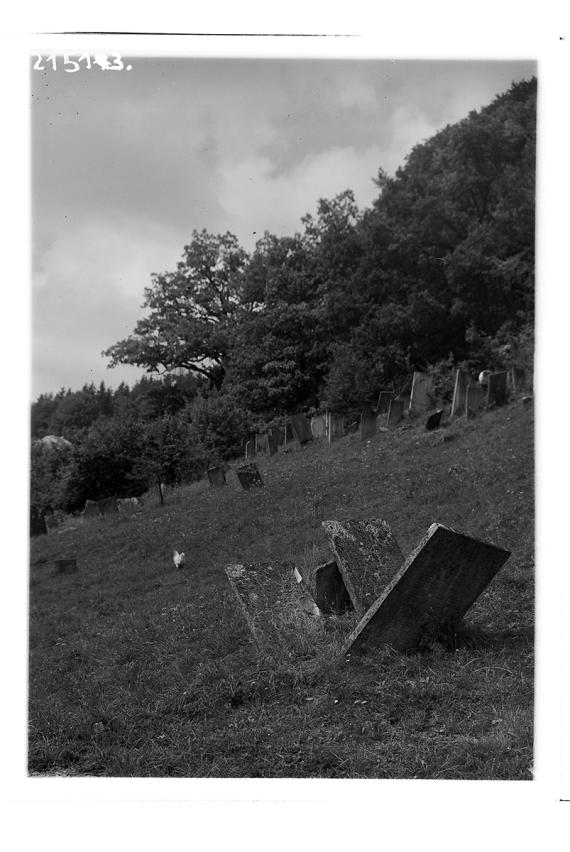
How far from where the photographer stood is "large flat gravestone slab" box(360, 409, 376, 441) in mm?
18109

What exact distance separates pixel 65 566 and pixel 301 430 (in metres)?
10.5

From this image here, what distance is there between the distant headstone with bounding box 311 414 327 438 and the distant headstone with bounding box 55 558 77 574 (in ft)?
33.9

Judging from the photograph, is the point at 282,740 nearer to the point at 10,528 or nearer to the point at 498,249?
the point at 10,528

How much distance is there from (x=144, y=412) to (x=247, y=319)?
21.4 ft

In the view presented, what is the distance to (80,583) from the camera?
1091cm

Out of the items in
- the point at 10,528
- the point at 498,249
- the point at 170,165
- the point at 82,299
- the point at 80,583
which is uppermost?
the point at 498,249

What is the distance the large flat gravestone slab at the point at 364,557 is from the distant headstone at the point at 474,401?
33.6 feet

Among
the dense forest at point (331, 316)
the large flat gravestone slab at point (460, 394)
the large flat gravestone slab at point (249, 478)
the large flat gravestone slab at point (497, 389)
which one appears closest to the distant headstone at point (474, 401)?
the large flat gravestone slab at point (497, 389)

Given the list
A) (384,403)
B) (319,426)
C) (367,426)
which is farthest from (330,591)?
(319,426)

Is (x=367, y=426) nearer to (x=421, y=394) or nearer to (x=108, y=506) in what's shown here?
(x=421, y=394)

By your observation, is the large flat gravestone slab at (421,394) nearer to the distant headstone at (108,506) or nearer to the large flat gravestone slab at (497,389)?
the large flat gravestone slab at (497,389)

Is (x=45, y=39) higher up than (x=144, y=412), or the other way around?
(x=45, y=39)

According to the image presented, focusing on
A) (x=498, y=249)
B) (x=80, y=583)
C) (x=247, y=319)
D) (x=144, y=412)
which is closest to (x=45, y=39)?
(x=80, y=583)

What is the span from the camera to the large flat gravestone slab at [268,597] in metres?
6.35
